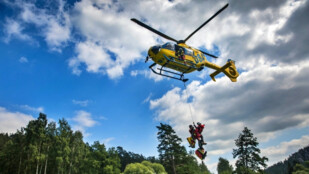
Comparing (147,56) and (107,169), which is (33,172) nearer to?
(107,169)

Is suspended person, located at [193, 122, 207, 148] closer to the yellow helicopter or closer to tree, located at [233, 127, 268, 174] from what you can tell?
the yellow helicopter

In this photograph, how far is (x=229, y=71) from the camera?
2250 centimetres

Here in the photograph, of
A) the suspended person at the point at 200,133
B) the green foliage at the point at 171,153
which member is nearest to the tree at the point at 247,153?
the green foliage at the point at 171,153

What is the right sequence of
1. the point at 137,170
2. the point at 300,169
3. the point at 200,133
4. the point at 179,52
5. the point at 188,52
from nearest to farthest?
1. the point at 200,133
2. the point at 179,52
3. the point at 188,52
4. the point at 137,170
5. the point at 300,169

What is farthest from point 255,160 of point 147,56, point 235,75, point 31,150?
point 31,150

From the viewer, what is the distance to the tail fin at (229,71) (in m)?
21.4

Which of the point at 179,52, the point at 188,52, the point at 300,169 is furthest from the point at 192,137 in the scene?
the point at 300,169

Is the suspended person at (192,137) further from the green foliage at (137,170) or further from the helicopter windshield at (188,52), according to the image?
the green foliage at (137,170)

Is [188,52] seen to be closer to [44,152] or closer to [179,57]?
[179,57]

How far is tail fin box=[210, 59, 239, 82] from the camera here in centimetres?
2137

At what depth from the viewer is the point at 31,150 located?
35312 mm

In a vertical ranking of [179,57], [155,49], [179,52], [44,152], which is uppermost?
[179,52]

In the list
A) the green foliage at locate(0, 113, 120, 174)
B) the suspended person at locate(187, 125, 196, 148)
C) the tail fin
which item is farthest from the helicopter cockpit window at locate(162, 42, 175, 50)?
the green foliage at locate(0, 113, 120, 174)

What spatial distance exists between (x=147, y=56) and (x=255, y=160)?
1197 inches
